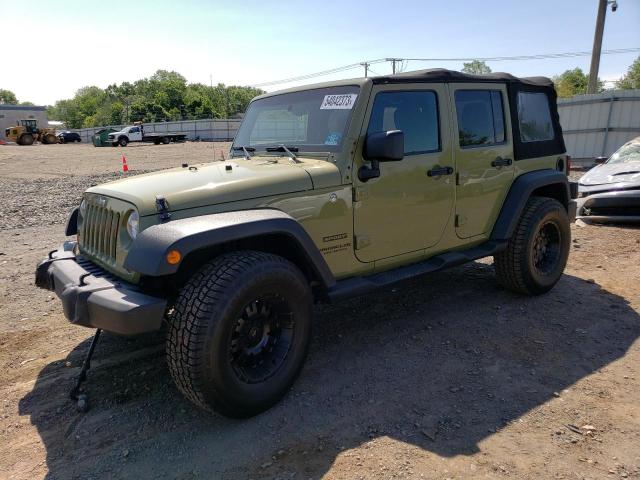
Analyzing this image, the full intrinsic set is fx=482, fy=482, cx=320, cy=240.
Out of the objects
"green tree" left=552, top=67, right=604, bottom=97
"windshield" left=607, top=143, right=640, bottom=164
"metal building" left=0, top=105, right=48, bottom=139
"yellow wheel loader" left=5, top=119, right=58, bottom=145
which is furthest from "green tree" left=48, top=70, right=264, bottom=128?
"windshield" left=607, top=143, right=640, bottom=164

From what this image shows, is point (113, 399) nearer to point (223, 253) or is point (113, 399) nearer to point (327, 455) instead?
point (223, 253)

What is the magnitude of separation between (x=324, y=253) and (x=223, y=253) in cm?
70

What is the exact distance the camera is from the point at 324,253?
10.7 ft

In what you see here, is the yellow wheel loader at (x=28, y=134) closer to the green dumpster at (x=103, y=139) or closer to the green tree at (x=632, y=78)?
the green dumpster at (x=103, y=139)

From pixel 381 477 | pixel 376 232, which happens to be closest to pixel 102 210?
pixel 376 232

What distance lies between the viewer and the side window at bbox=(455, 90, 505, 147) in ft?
13.3

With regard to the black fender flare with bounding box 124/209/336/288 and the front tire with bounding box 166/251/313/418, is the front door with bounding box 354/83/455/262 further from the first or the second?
the front tire with bounding box 166/251/313/418

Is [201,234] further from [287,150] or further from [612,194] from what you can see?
[612,194]

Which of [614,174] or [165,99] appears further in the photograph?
[165,99]

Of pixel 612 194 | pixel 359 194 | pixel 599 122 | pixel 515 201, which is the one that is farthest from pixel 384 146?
pixel 599 122

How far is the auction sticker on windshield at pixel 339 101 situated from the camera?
3392 mm

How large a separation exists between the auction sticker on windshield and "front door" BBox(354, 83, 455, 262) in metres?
0.13

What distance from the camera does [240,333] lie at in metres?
2.83

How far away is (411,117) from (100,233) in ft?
7.85
